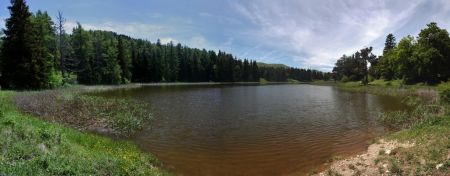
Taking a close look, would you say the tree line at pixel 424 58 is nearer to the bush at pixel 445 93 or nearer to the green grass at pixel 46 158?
the bush at pixel 445 93

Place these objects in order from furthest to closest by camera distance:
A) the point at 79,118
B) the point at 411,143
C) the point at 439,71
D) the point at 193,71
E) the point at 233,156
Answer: the point at 193,71 < the point at 439,71 < the point at 79,118 < the point at 233,156 < the point at 411,143

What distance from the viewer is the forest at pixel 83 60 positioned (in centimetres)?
4441

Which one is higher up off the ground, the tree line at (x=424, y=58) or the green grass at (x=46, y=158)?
the tree line at (x=424, y=58)

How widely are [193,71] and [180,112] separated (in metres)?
123

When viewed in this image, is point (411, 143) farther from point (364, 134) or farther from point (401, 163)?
point (364, 134)

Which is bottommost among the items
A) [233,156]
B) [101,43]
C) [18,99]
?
[233,156]

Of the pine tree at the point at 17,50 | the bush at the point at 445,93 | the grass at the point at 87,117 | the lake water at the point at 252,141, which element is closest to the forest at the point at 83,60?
the pine tree at the point at 17,50

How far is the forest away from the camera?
44.4m

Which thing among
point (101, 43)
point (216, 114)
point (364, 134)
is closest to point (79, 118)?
point (216, 114)

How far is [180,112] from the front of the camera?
3588 cm

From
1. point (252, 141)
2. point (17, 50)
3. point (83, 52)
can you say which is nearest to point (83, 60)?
point (83, 52)

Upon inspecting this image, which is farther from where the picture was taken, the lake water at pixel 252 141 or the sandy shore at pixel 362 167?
the lake water at pixel 252 141

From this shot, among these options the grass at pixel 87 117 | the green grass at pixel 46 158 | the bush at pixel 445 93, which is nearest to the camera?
the green grass at pixel 46 158

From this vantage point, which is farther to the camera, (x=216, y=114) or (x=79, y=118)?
(x=216, y=114)
